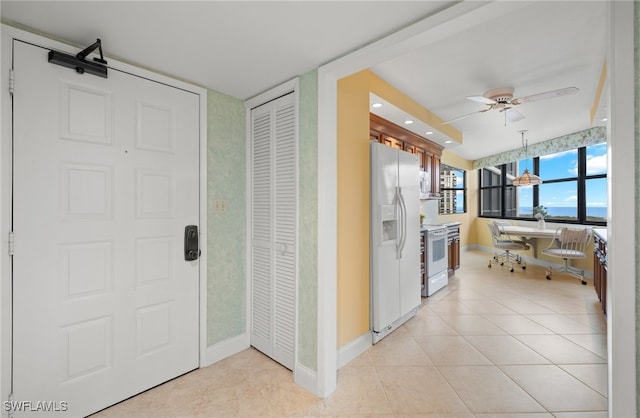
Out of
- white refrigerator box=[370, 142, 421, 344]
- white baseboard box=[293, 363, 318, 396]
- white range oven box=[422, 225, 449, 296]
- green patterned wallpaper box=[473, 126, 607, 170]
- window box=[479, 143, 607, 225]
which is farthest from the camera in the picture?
window box=[479, 143, 607, 225]

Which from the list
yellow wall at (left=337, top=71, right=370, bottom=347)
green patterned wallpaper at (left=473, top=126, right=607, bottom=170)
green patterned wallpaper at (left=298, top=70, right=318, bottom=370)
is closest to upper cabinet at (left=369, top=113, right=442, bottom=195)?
yellow wall at (left=337, top=71, right=370, bottom=347)

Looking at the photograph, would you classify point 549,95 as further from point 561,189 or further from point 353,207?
point 561,189

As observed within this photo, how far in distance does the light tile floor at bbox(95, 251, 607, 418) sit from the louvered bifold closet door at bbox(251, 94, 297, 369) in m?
0.25

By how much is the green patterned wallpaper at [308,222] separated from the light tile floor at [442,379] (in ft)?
1.21

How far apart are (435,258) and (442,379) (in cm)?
217

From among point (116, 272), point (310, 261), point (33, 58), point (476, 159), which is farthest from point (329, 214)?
point (476, 159)

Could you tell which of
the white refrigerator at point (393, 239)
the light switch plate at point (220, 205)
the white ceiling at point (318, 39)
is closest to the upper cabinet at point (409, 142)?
the white ceiling at point (318, 39)

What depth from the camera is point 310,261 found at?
2.12 meters

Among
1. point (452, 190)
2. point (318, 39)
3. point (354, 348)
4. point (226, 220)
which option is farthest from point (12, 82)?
point (452, 190)

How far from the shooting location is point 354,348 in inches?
97.2

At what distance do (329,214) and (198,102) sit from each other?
145cm

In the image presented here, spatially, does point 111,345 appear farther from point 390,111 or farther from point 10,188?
point 390,111

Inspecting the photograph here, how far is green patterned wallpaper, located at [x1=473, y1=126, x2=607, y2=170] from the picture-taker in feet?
16.7

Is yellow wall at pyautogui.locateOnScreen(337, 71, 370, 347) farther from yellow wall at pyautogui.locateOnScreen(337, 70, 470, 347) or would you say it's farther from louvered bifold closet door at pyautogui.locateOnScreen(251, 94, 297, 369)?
louvered bifold closet door at pyautogui.locateOnScreen(251, 94, 297, 369)
